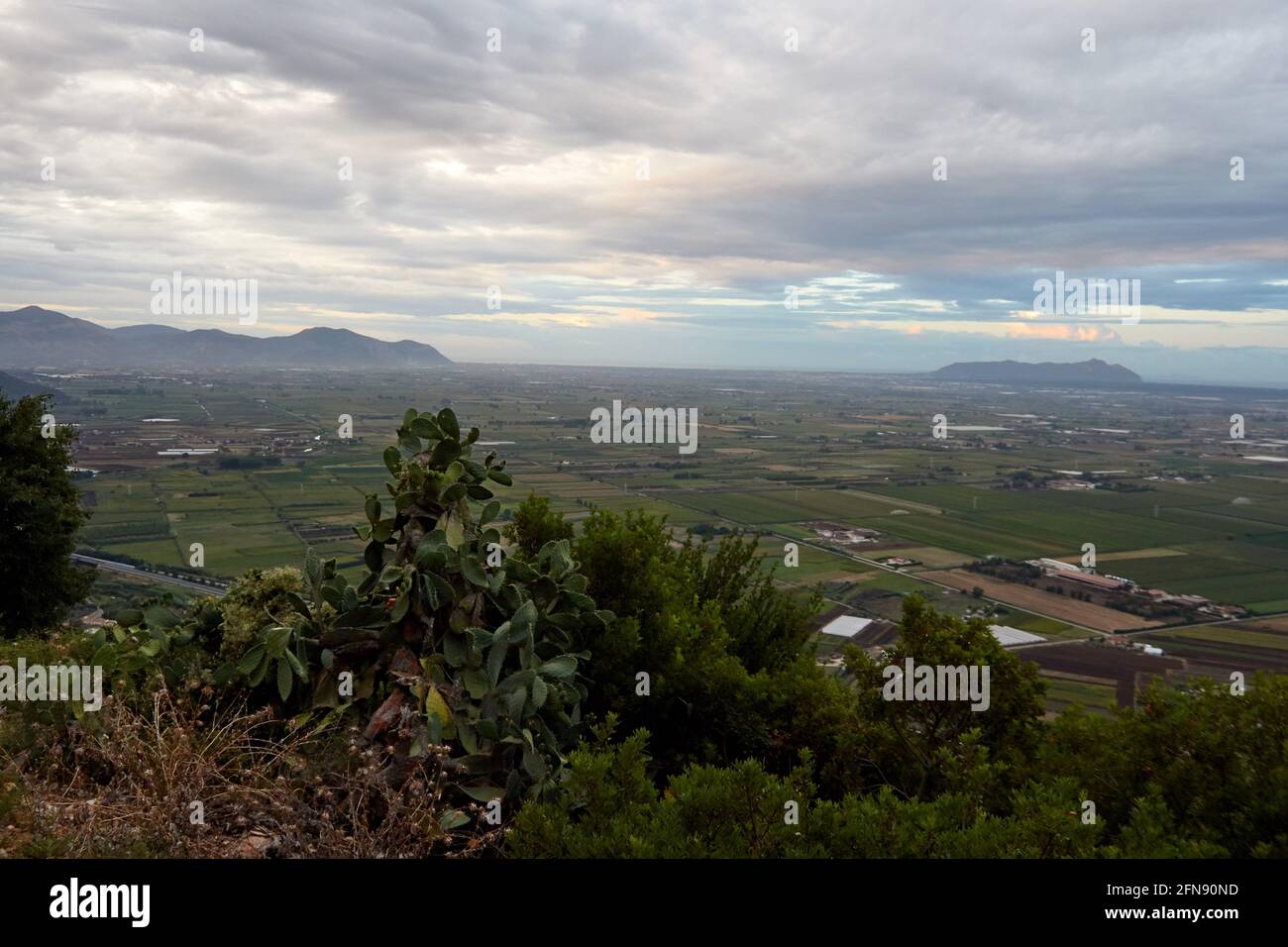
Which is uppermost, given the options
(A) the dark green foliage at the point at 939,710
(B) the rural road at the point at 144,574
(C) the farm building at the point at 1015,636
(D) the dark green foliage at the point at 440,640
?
(D) the dark green foliage at the point at 440,640

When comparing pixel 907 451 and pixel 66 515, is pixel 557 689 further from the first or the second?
pixel 907 451

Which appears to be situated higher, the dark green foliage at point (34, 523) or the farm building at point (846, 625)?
the dark green foliage at point (34, 523)

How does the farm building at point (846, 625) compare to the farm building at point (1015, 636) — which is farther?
the farm building at point (1015, 636)

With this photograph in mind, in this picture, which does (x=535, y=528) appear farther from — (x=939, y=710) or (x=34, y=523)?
(x=34, y=523)

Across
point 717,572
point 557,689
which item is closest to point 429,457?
point 557,689

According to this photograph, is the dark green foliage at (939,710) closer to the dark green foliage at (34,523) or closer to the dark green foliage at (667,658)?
the dark green foliage at (667,658)

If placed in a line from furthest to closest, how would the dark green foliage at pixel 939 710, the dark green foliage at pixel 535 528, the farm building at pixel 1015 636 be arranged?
the farm building at pixel 1015 636, the dark green foliage at pixel 535 528, the dark green foliage at pixel 939 710

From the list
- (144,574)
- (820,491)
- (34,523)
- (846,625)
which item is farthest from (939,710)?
(820,491)

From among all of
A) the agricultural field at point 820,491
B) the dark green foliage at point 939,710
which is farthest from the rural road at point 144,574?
the dark green foliage at point 939,710
